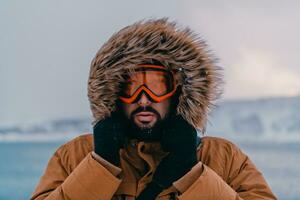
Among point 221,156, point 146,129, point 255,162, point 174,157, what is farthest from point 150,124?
point 255,162

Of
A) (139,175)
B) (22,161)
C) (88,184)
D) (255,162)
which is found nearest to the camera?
(88,184)

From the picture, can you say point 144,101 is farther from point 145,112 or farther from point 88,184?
point 88,184

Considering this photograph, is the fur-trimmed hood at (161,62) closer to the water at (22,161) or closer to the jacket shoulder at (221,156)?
the jacket shoulder at (221,156)

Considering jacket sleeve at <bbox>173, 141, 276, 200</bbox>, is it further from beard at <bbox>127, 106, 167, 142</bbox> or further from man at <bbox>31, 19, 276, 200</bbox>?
beard at <bbox>127, 106, 167, 142</bbox>

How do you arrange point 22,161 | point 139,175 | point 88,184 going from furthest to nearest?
point 22,161
point 139,175
point 88,184

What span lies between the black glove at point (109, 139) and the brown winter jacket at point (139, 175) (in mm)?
22

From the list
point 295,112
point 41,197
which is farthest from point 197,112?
point 295,112

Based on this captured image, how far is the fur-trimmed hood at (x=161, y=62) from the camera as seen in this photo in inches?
81.5

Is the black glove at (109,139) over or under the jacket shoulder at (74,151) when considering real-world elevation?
over

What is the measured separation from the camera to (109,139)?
6.54 ft

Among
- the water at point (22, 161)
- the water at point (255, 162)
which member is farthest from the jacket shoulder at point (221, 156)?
the water at point (22, 161)

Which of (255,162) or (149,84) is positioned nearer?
(149,84)

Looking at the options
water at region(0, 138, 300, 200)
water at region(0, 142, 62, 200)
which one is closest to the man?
water at region(0, 138, 300, 200)

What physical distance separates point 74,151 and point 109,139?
0.57 feet
